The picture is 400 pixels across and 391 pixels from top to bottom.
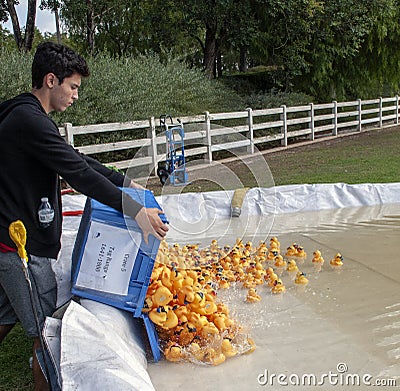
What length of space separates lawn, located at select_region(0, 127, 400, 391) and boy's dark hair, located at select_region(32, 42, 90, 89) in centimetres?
136

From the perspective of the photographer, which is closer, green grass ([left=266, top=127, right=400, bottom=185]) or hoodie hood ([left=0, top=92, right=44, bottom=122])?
hoodie hood ([left=0, top=92, right=44, bottom=122])

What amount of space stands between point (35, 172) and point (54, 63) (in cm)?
43

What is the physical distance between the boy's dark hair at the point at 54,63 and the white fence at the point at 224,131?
7.12 feet

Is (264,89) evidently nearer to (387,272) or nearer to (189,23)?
(189,23)

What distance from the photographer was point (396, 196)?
5043 mm

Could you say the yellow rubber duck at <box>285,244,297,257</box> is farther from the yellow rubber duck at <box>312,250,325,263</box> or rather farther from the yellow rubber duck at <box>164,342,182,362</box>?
the yellow rubber duck at <box>164,342,182,362</box>

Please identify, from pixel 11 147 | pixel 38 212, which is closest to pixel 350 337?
pixel 38 212

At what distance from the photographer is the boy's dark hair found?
6.53 ft

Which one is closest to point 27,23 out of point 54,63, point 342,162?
point 342,162

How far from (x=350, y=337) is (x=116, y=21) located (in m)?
16.4

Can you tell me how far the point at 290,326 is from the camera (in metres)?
2.63

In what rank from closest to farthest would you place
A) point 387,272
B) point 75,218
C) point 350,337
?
point 350,337
point 387,272
point 75,218

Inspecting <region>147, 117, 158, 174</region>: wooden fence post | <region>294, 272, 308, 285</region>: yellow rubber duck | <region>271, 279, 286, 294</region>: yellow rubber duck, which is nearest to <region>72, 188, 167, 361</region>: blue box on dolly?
<region>271, 279, 286, 294</region>: yellow rubber duck

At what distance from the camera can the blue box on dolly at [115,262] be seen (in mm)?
2250
